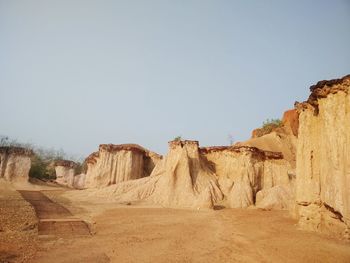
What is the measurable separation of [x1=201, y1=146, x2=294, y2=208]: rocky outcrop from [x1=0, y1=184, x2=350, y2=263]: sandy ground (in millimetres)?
8641

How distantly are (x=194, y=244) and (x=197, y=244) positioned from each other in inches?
3.2

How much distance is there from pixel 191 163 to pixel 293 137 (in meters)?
17.7

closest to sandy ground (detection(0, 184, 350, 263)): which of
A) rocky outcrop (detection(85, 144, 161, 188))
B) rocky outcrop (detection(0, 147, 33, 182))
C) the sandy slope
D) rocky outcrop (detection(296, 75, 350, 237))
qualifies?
the sandy slope

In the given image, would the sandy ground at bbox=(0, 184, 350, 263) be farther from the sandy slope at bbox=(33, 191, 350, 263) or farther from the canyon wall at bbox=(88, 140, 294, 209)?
the canyon wall at bbox=(88, 140, 294, 209)

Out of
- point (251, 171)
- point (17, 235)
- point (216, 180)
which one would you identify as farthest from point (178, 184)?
point (17, 235)

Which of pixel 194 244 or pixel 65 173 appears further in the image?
pixel 65 173

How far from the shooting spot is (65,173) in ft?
141

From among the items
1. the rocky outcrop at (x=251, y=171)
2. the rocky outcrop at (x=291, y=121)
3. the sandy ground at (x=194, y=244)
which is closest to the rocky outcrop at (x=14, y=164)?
the rocky outcrop at (x=251, y=171)

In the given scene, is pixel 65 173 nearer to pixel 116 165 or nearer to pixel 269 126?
pixel 116 165

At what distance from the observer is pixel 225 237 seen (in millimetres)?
8766

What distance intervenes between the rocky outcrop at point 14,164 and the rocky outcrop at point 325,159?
3074cm

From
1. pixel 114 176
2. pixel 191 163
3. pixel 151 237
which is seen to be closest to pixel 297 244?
pixel 151 237

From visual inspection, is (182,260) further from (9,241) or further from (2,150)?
(2,150)

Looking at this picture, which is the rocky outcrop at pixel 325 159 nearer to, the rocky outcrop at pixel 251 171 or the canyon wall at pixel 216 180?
the canyon wall at pixel 216 180
